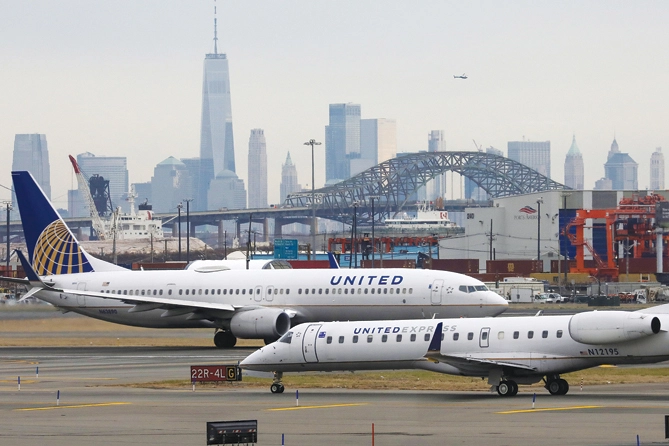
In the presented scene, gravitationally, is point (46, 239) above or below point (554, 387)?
above

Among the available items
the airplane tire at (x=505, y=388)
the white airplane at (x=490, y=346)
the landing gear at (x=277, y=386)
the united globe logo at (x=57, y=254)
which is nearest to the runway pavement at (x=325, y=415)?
the landing gear at (x=277, y=386)

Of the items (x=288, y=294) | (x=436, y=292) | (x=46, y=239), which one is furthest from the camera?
(x=46, y=239)

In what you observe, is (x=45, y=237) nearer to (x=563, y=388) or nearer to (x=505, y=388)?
(x=505, y=388)

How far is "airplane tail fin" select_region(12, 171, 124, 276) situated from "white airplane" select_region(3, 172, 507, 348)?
0.05m

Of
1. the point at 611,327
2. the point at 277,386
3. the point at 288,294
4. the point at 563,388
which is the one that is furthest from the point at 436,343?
the point at 288,294

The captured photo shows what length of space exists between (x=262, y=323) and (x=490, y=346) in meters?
24.3

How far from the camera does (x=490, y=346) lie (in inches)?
1388

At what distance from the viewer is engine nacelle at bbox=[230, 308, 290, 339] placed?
191ft

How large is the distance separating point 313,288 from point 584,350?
88.6ft

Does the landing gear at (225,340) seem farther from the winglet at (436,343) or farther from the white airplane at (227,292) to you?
the winglet at (436,343)

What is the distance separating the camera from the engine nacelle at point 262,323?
58.2m

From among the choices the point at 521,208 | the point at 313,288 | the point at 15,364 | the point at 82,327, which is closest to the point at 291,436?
the point at 15,364

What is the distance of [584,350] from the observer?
33.9 metres

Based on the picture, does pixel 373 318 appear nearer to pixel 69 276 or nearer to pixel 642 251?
pixel 69 276
